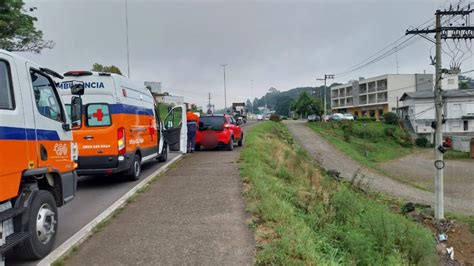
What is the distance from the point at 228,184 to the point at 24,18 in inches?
850

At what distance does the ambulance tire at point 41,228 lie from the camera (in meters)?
4.69

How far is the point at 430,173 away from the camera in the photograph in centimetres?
3228

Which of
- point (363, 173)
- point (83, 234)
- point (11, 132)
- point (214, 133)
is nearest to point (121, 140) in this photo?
point (83, 234)

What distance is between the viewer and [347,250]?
599 centimetres

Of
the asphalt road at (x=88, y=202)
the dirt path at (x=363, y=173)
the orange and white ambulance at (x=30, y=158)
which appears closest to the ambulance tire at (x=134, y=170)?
the asphalt road at (x=88, y=202)

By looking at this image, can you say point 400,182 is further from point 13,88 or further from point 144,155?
point 13,88

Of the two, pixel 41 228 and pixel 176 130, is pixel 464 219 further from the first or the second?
pixel 41 228

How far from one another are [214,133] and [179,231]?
11.3 metres

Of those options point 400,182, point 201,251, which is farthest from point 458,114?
point 201,251

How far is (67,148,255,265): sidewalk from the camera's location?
16.1 ft

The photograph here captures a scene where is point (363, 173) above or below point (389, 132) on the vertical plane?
below

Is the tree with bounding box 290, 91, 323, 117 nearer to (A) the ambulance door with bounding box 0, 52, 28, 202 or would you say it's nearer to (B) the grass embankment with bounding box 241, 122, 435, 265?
(B) the grass embankment with bounding box 241, 122, 435, 265

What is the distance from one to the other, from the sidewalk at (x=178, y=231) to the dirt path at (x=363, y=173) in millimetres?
12403

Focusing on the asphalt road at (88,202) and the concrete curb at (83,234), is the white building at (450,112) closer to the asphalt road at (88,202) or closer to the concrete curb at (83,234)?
the asphalt road at (88,202)
